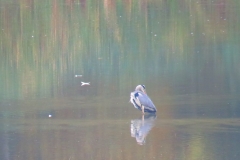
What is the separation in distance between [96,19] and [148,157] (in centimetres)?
1367

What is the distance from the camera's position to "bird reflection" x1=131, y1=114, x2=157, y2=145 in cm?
784

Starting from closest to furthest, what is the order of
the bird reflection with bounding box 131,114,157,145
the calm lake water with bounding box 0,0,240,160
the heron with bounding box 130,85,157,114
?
the calm lake water with bounding box 0,0,240,160, the bird reflection with bounding box 131,114,157,145, the heron with bounding box 130,85,157,114

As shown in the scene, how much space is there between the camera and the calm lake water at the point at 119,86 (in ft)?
24.8

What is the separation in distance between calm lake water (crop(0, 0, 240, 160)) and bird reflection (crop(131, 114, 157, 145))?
1 cm

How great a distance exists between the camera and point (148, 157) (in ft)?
23.1

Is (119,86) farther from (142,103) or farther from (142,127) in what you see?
(142,127)

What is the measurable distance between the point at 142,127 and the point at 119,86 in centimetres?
261

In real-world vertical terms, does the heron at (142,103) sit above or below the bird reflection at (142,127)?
above

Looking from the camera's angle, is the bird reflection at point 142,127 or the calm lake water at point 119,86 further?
the bird reflection at point 142,127

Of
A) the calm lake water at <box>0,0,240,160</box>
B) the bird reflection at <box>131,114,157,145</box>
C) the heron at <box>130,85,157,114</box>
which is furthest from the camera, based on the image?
the heron at <box>130,85,157,114</box>

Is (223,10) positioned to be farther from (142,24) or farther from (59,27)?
(59,27)

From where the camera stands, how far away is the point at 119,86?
10.8 meters

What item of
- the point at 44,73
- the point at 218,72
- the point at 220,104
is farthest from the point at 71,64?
the point at 220,104

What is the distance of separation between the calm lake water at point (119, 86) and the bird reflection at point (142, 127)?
1 centimetres
